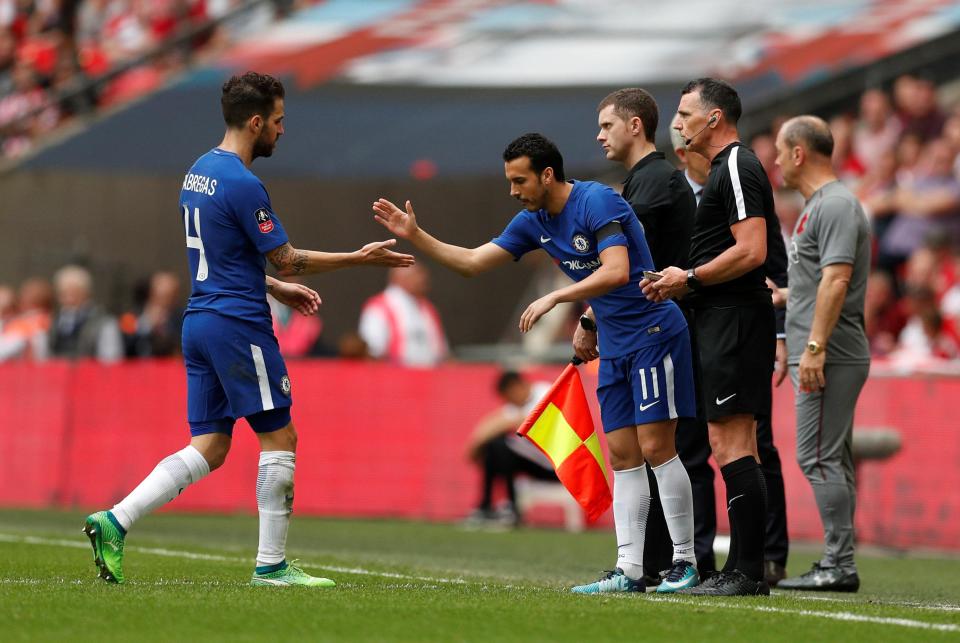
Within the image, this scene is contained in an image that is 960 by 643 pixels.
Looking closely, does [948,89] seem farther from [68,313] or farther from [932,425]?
[68,313]

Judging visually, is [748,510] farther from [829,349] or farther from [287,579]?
[287,579]

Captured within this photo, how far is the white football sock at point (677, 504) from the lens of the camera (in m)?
7.23

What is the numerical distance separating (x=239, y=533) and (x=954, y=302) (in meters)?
6.21

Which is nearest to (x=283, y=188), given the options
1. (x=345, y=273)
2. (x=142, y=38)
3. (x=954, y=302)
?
(x=345, y=273)

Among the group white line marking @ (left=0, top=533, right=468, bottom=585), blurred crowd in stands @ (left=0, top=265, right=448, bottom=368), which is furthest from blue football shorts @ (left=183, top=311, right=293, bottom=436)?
blurred crowd in stands @ (left=0, top=265, right=448, bottom=368)

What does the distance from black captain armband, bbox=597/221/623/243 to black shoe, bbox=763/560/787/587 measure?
2.28m

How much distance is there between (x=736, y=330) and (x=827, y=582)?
1780mm

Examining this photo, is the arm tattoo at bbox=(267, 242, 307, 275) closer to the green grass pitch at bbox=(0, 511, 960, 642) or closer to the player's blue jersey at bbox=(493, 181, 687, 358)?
the player's blue jersey at bbox=(493, 181, 687, 358)

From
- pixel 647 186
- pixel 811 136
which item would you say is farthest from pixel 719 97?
pixel 811 136

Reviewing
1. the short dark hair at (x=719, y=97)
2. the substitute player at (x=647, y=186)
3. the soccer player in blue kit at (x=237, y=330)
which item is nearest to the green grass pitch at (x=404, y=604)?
the soccer player in blue kit at (x=237, y=330)

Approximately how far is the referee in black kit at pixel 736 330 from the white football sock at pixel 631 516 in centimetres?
30

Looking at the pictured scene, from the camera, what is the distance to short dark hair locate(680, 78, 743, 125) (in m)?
7.40

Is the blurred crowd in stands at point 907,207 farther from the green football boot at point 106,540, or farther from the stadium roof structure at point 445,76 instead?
the green football boot at point 106,540

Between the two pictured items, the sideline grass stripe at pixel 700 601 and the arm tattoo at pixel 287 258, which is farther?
the arm tattoo at pixel 287 258
